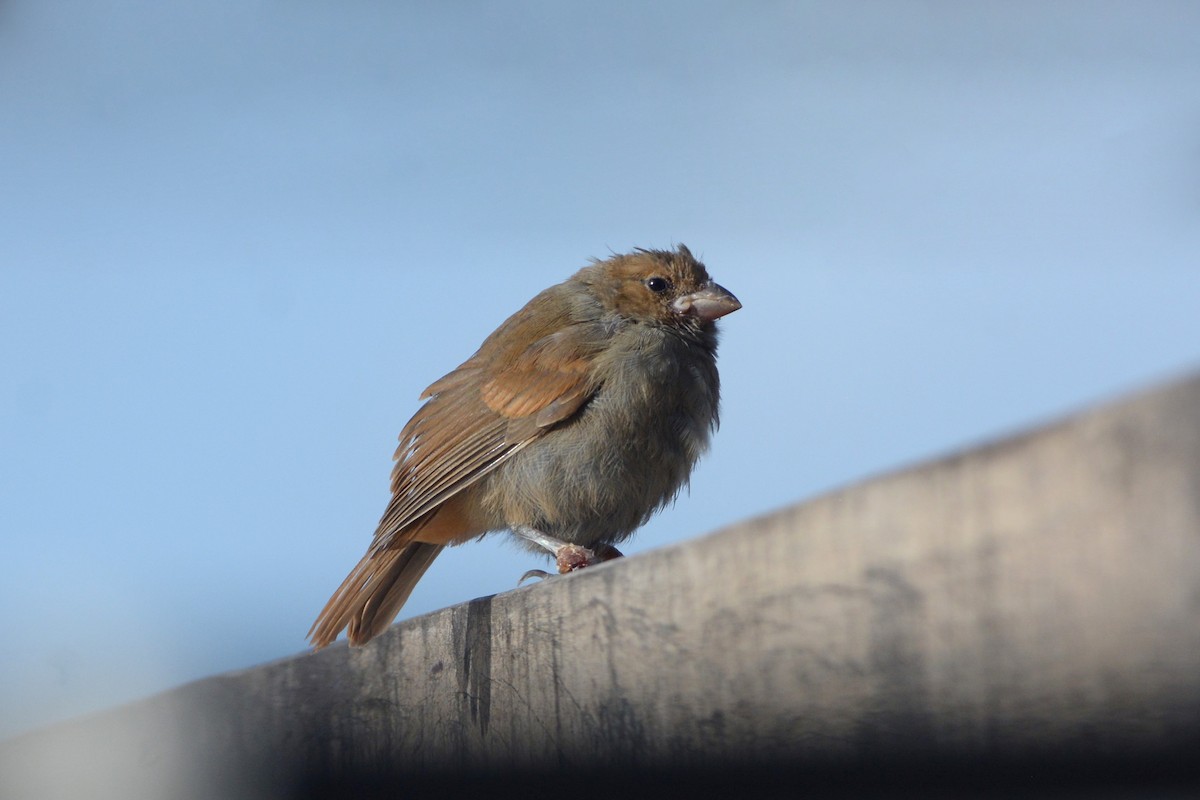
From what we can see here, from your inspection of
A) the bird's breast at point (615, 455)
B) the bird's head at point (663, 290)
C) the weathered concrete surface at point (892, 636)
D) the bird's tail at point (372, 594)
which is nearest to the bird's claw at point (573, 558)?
the bird's breast at point (615, 455)

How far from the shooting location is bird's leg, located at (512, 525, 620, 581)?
402 cm

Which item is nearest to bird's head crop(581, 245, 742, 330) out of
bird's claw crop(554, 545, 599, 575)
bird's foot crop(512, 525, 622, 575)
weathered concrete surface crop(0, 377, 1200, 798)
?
bird's foot crop(512, 525, 622, 575)

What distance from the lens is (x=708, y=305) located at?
491 cm

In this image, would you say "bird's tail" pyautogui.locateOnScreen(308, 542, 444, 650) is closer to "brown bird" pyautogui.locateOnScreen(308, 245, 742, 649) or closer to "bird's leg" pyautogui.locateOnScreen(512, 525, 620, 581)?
"brown bird" pyautogui.locateOnScreen(308, 245, 742, 649)

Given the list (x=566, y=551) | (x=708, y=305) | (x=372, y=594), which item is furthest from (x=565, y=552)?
(x=708, y=305)

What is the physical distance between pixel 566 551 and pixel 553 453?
356 millimetres

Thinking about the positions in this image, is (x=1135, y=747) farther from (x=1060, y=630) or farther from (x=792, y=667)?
(x=792, y=667)

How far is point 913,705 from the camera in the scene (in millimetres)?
1102

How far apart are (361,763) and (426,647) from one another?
8.3 inches

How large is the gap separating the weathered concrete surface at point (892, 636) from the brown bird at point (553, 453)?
84.9 inches

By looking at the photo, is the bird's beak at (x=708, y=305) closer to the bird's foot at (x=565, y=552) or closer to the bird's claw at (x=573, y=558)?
the bird's foot at (x=565, y=552)

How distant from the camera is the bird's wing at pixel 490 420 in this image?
4293 mm

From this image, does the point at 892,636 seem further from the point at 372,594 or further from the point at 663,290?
the point at 663,290

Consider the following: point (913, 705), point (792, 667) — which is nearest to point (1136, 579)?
point (913, 705)
